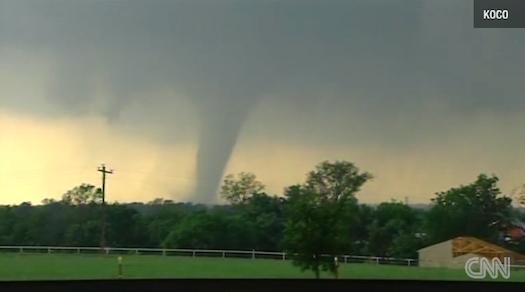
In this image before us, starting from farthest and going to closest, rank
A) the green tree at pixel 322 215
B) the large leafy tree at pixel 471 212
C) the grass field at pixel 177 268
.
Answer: the large leafy tree at pixel 471 212 → the green tree at pixel 322 215 → the grass field at pixel 177 268

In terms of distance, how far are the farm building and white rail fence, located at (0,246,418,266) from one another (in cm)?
21

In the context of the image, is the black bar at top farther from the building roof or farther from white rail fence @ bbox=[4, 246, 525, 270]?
white rail fence @ bbox=[4, 246, 525, 270]

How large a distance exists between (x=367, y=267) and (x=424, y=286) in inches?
31.7

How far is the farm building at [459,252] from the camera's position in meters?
10.1

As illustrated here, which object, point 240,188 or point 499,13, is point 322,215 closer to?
point 240,188

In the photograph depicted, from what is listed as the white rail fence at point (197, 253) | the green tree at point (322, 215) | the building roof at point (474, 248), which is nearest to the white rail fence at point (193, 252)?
the white rail fence at point (197, 253)

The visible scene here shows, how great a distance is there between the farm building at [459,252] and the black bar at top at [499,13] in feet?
9.90

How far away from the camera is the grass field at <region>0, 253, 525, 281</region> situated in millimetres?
9461

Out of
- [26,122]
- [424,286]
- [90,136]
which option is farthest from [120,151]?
[424,286]

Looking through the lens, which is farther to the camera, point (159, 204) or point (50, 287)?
point (159, 204)

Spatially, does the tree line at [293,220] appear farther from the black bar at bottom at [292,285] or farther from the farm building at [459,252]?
the black bar at bottom at [292,285]

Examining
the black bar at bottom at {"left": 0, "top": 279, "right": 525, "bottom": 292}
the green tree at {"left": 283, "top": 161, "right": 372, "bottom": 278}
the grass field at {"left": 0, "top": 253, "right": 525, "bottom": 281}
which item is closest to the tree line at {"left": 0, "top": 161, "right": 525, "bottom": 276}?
the green tree at {"left": 283, "top": 161, "right": 372, "bottom": 278}

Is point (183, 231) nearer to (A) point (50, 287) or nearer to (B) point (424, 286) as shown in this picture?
→ (A) point (50, 287)

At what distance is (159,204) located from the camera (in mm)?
10383
